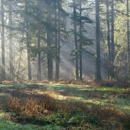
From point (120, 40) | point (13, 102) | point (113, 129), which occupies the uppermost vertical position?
point (120, 40)

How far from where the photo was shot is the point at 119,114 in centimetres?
993

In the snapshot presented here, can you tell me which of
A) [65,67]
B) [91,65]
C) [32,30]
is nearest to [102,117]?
[32,30]

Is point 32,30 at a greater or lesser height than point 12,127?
greater

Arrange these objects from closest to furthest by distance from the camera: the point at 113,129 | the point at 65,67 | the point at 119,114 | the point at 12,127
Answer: the point at 12,127
the point at 113,129
the point at 119,114
the point at 65,67

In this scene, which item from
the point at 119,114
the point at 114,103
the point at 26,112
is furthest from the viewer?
the point at 114,103

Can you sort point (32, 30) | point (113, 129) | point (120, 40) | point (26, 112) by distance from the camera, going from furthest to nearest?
point (120, 40) → point (32, 30) → point (26, 112) → point (113, 129)

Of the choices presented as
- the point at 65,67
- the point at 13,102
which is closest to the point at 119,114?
the point at 13,102

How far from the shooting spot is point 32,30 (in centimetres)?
2873

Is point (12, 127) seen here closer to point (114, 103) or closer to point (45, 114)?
point (45, 114)

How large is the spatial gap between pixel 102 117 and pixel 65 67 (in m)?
43.5

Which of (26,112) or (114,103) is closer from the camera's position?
(26,112)

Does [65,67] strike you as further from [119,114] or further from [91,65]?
[119,114]

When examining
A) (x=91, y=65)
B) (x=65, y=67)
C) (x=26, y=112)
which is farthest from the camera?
(x=91, y=65)

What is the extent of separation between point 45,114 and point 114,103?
4871 mm
